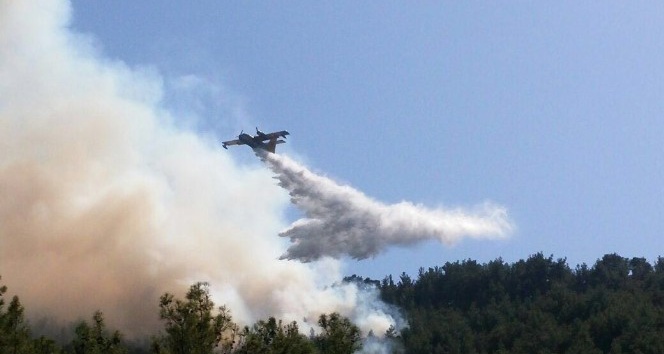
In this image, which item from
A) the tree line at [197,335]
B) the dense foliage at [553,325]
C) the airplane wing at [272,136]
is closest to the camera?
the tree line at [197,335]

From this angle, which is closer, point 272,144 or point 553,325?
point 272,144

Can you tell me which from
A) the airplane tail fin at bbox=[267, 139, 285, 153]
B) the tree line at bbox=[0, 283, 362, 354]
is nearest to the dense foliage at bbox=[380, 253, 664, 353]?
the airplane tail fin at bbox=[267, 139, 285, 153]

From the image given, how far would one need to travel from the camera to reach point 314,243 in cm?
13100

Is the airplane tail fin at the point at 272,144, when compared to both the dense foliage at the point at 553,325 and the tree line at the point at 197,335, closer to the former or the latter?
the tree line at the point at 197,335

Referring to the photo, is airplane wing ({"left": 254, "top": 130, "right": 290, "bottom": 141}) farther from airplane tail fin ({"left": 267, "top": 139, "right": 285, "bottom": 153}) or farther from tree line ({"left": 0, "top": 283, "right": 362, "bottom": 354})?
tree line ({"left": 0, "top": 283, "right": 362, "bottom": 354})

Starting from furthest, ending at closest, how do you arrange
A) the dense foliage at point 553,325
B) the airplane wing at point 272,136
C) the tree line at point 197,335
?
1. the dense foliage at point 553,325
2. the airplane wing at point 272,136
3. the tree line at point 197,335

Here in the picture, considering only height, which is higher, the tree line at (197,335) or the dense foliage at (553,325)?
the dense foliage at (553,325)

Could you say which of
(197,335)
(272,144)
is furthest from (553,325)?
(197,335)

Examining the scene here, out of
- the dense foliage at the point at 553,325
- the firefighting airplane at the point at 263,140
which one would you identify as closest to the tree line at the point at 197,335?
the firefighting airplane at the point at 263,140

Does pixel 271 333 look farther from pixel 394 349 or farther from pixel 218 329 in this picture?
pixel 394 349

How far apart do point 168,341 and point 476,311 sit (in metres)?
128

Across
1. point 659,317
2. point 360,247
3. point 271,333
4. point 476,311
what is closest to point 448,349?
point 476,311

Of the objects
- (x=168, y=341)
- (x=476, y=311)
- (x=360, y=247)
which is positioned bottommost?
(x=168, y=341)

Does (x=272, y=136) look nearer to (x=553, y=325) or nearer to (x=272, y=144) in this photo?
(x=272, y=144)
